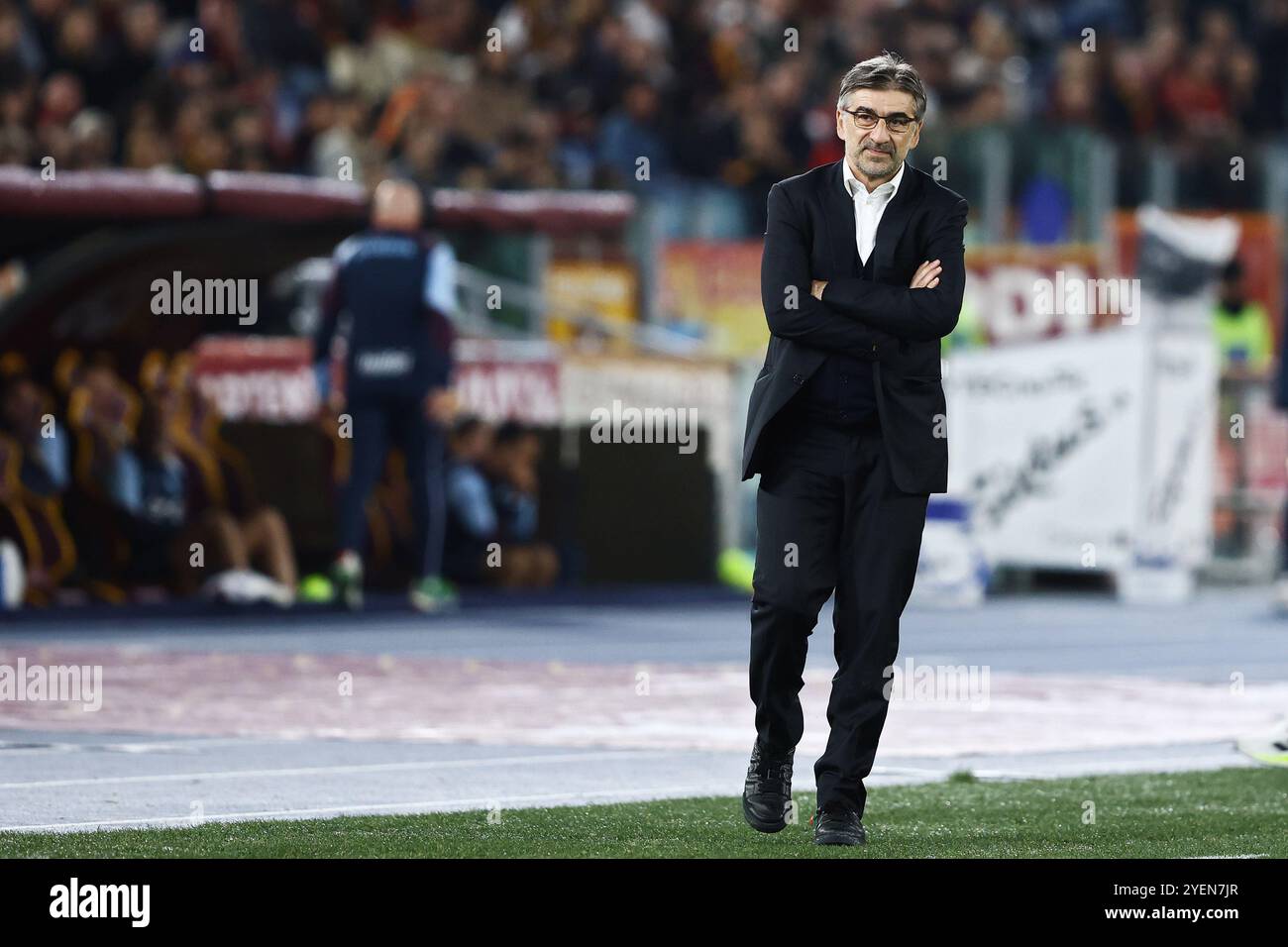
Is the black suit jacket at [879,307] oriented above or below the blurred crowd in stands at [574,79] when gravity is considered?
below

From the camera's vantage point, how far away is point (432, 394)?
16375 millimetres

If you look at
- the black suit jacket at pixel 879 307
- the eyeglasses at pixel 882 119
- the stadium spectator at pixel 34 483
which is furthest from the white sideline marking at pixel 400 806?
the stadium spectator at pixel 34 483

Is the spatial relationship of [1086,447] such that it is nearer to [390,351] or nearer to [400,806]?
[390,351]

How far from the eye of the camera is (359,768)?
8797mm

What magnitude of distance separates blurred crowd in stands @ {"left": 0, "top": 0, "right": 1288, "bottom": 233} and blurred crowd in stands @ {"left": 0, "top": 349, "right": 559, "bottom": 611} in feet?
5.62

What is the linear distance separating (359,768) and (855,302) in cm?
264

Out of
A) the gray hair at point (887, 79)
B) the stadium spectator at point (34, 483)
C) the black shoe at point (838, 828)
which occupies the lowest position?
the black shoe at point (838, 828)

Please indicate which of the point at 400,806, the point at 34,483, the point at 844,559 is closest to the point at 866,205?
the point at 844,559

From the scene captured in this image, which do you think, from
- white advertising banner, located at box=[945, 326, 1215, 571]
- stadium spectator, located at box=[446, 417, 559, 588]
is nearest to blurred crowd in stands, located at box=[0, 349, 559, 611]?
stadium spectator, located at box=[446, 417, 559, 588]

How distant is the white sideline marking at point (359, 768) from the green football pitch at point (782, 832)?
1.19 m

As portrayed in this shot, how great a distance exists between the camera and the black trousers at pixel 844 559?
720cm

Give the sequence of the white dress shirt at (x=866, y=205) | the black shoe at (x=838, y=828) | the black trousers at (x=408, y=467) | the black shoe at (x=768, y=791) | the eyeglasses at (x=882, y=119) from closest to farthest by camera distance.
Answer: the black shoe at (x=838, y=828)
the eyeglasses at (x=882, y=119)
the black shoe at (x=768, y=791)
the white dress shirt at (x=866, y=205)
the black trousers at (x=408, y=467)

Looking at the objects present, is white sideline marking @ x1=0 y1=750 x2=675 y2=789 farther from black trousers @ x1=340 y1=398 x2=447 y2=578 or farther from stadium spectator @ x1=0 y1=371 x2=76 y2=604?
stadium spectator @ x1=0 y1=371 x2=76 y2=604

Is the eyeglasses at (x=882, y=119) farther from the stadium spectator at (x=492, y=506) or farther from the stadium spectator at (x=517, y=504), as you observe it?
the stadium spectator at (x=517, y=504)
